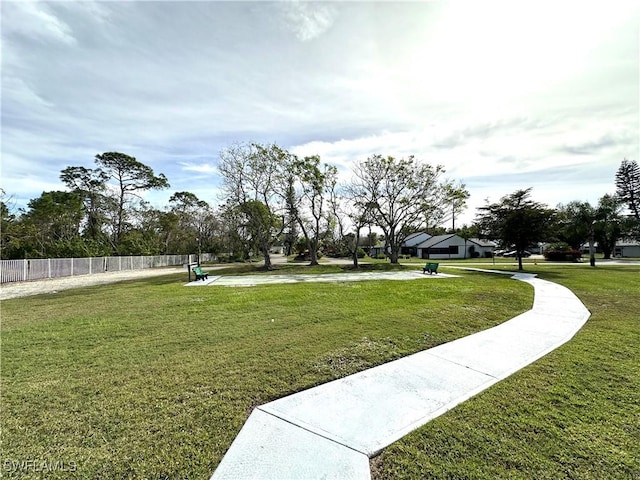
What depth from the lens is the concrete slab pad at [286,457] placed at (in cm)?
221

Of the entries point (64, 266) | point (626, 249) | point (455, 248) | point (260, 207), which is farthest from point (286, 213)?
point (626, 249)

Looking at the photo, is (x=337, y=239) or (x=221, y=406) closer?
(x=221, y=406)

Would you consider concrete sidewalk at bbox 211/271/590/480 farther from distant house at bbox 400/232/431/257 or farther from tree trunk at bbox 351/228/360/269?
distant house at bbox 400/232/431/257

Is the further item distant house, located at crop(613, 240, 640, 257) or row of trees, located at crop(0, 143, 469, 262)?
distant house, located at crop(613, 240, 640, 257)

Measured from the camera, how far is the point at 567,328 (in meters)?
6.21

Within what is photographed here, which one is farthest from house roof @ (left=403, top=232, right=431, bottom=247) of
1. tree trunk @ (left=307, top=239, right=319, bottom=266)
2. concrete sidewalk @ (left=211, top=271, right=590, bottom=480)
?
concrete sidewalk @ (left=211, top=271, right=590, bottom=480)

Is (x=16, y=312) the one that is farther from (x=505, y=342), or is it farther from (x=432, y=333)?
(x=505, y=342)

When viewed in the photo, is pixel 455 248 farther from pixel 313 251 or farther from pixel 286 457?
pixel 286 457

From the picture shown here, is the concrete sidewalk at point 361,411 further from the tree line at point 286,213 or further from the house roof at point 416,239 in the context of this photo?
the house roof at point 416,239

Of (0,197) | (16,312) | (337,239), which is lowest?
(16,312)

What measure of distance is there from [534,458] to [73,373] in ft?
16.9

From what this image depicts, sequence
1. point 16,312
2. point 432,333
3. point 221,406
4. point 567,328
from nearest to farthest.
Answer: point 221,406 < point 432,333 < point 567,328 < point 16,312

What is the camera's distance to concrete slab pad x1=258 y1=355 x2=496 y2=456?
2.74 metres

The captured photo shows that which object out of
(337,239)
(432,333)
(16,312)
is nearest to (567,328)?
(432,333)
